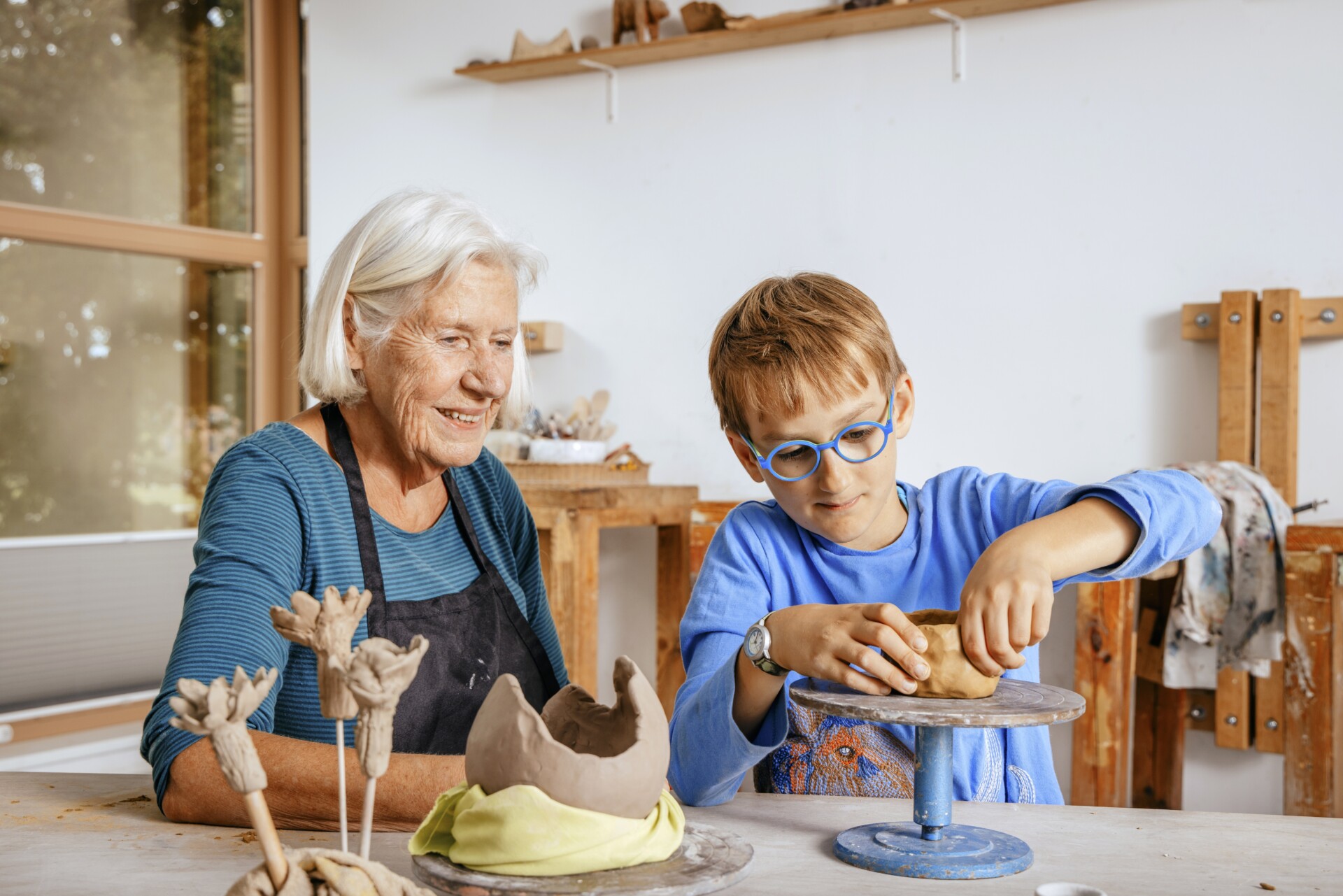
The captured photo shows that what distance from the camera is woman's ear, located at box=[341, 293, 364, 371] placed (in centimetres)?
160

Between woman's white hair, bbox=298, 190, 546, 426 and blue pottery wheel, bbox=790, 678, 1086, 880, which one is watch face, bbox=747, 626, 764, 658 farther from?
woman's white hair, bbox=298, 190, 546, 426

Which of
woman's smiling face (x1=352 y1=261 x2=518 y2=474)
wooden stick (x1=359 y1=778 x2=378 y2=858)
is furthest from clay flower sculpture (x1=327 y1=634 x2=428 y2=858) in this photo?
woman's smiling face (x1=352 y1=261 x2=518 y2=474)

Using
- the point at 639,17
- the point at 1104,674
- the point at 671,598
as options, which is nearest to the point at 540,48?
the point at 639,17

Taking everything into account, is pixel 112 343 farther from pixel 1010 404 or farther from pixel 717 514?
pixel 1010 404

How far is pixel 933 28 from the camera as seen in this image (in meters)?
3.25

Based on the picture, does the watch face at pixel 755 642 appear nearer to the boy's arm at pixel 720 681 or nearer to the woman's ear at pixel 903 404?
the boy's arm at pixel 720 681

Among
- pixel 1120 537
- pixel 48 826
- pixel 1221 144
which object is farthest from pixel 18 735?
pixel 1221 144

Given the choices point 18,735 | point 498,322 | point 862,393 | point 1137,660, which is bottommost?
point 18,735

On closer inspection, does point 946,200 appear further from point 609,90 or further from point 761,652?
point 761,652

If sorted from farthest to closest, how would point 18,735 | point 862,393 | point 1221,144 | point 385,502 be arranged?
point 18,735
point 1221,144
point 385,502
point 862,393

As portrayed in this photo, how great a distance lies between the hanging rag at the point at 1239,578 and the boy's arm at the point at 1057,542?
1387 millimetres

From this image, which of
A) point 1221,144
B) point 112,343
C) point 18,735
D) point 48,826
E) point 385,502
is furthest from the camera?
point 112,343

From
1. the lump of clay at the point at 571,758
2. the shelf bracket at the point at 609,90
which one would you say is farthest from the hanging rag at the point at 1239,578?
the shelf bracket at the point at 609,90

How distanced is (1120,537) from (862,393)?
1.04 ft
